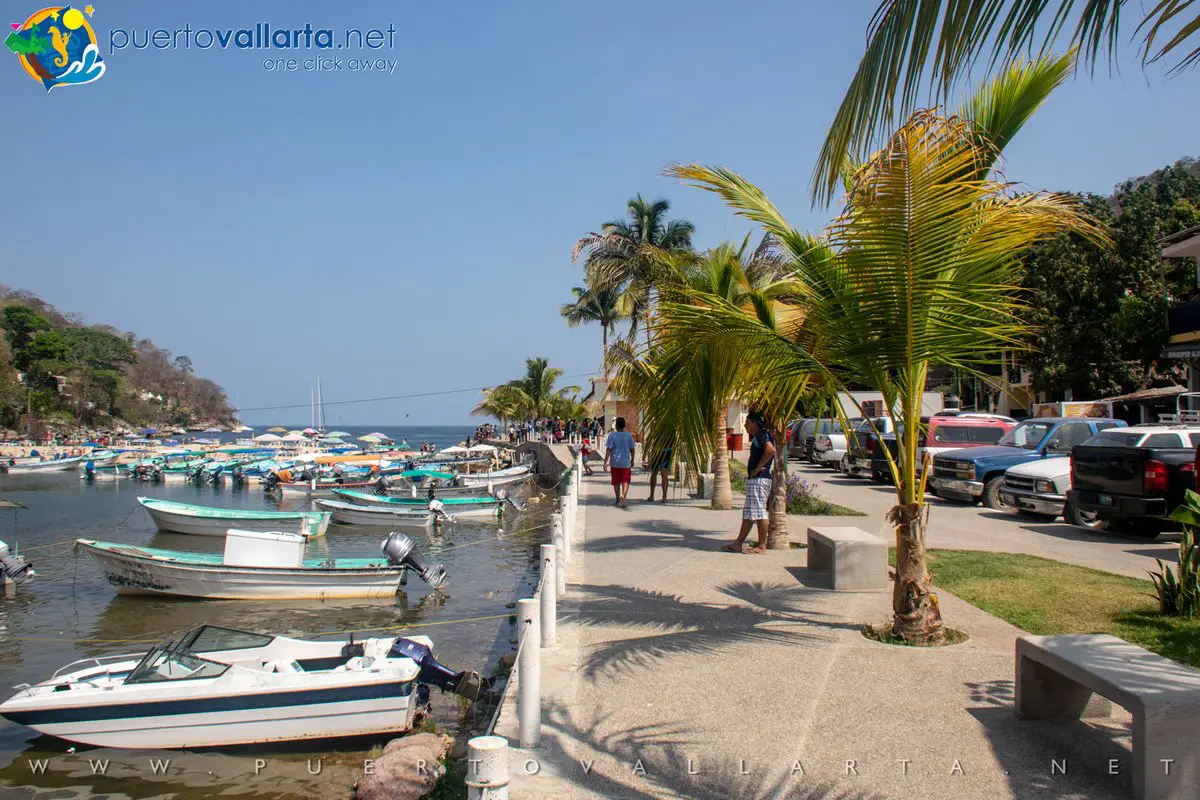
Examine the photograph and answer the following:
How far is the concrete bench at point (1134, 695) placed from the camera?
4.04 meters

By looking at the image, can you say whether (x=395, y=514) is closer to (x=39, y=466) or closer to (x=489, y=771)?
(x=489, y=771)

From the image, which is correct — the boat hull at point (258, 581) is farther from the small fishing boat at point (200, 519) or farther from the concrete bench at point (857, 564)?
the small fishing boat at point (200, 519)

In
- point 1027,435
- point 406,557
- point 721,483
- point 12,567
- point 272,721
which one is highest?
point 1027,435

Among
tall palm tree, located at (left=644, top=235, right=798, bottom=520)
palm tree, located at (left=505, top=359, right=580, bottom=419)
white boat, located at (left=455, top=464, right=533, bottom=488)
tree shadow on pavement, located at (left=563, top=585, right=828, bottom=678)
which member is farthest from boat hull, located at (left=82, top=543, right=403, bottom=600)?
palm tree, located at (left=505, top=359, right=580, bottom=419)

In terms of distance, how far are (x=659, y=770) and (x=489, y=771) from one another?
1485mm

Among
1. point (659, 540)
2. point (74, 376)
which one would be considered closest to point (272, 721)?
point (659, 540)

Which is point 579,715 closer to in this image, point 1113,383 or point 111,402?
point 1113,383

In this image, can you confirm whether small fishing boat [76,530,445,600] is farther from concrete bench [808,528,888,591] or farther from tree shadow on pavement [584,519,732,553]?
concrete bench [808,528,888,591]

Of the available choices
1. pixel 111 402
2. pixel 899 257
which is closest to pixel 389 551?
pixel 899 257

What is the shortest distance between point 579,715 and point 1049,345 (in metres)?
35.0

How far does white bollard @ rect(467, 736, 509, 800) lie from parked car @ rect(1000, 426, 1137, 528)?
43.0ft

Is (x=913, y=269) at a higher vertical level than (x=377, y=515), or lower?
higher

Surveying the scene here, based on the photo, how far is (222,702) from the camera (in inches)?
318

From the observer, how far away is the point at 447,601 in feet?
52.6
